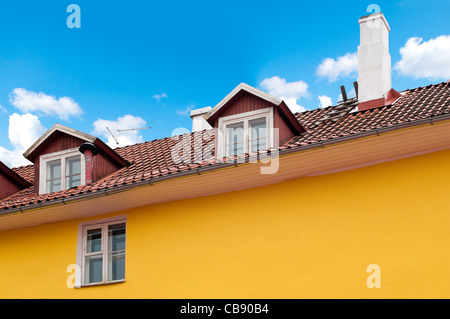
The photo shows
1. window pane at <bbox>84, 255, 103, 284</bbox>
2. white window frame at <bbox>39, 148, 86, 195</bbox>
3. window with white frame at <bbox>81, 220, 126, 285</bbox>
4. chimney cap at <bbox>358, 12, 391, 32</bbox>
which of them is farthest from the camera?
chimney cap at <bbox>358, 12, 391, 32</bbox>

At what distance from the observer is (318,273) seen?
1136cm

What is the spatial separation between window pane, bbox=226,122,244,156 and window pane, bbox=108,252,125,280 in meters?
3.11

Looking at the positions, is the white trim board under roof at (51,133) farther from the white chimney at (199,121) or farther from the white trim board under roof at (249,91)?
the white chimney at (199,121)

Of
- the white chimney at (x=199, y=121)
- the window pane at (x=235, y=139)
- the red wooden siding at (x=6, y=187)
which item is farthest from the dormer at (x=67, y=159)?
the white chimney at (x=199, y=121)

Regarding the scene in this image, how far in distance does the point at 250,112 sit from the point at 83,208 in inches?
159

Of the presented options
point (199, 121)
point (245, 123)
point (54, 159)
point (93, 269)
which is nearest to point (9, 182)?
point (54, 159)

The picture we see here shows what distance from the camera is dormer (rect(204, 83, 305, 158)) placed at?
13703mm

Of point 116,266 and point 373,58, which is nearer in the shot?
point 116,266

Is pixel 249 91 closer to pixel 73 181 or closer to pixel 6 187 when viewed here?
pixel 73 181

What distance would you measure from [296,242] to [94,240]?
15.2 feet

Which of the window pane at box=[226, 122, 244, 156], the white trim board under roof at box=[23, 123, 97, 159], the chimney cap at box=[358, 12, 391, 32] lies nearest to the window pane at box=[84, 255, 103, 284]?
the white trim board under roof at box=[23, 123, 97, 159]

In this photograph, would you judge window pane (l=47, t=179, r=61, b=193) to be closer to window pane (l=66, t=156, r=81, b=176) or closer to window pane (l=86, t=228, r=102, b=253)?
window pane (l=66, t=156, r=81, b=176)

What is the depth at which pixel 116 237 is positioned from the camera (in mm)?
13758
